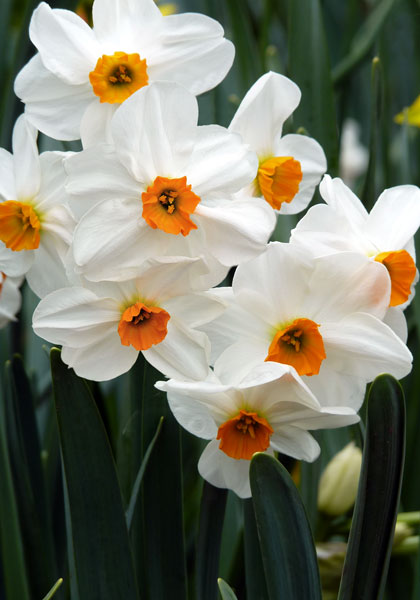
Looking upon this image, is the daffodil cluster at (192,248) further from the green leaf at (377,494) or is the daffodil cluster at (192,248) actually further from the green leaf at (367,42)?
the green leaf at (367,42)

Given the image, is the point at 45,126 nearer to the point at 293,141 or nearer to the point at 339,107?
the point at 293,141

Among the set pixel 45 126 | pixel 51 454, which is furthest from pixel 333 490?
pixel 45 126

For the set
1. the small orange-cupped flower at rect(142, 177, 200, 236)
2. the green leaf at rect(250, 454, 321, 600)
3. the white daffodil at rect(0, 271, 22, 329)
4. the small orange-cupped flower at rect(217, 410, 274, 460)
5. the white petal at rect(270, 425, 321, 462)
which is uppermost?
the small orange-cupped flower at rect(142, 177, 200, 236)

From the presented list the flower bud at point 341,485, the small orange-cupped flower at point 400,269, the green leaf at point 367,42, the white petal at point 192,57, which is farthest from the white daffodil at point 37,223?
the green leaf at point 367,42

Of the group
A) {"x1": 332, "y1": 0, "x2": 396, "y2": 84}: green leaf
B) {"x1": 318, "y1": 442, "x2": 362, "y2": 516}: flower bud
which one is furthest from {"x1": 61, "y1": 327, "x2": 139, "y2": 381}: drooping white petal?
{"x1": 332, "y1": 0, "x2": 396, "y2": 84}: green leaf

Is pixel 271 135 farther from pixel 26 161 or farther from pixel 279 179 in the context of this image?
pixel 26 161

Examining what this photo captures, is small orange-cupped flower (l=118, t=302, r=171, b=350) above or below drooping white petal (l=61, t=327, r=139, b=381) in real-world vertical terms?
above

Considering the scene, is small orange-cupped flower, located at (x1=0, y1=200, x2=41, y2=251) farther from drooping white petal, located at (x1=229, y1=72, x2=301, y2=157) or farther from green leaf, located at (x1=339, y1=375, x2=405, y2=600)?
green leaf, located at (x1=339, y1=375, x2=405, y2=600)
